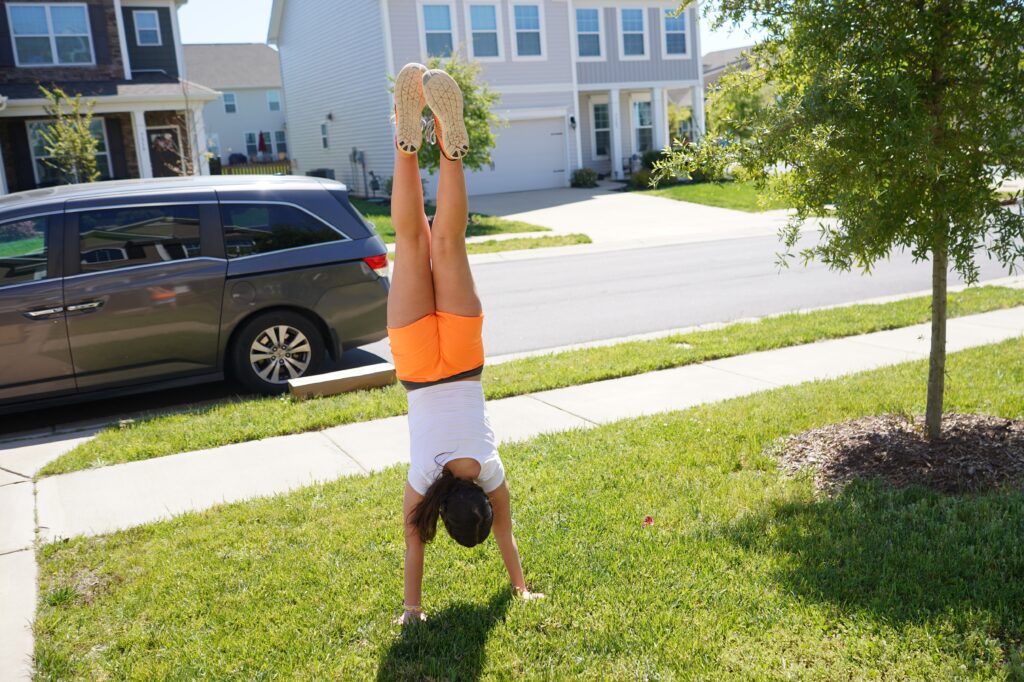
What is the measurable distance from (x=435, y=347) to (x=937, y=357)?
126 inches

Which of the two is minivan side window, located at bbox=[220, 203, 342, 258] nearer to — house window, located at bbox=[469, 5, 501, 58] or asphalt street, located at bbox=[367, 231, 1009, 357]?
asphalt street, located at bbox=[367, 231, 1009, 357]

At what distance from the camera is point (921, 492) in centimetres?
473

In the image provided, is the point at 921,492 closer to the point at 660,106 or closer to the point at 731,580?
the point at 731,580

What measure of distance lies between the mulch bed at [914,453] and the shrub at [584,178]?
24.7 m

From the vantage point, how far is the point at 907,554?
159 inches

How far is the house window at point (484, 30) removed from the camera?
26938 millimetres

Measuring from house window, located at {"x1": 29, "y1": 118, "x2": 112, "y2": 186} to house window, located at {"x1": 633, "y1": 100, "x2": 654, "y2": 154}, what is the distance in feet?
59.0

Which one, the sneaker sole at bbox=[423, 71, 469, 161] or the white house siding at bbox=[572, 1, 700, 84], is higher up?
the white house siding at bbox=[572, 1, 700, 84]

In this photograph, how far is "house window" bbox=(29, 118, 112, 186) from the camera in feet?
80.3

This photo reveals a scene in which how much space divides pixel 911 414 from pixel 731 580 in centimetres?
267

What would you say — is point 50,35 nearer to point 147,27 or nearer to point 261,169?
point 147,27

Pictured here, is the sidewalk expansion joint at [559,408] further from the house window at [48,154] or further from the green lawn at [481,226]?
the house window at [48,154]

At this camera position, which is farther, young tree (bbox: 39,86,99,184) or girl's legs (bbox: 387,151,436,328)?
young tree (bbox: 39,86,99,184)

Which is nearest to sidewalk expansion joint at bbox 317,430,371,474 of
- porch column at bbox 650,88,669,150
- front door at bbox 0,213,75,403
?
front door at bbox 0,213,75,403
